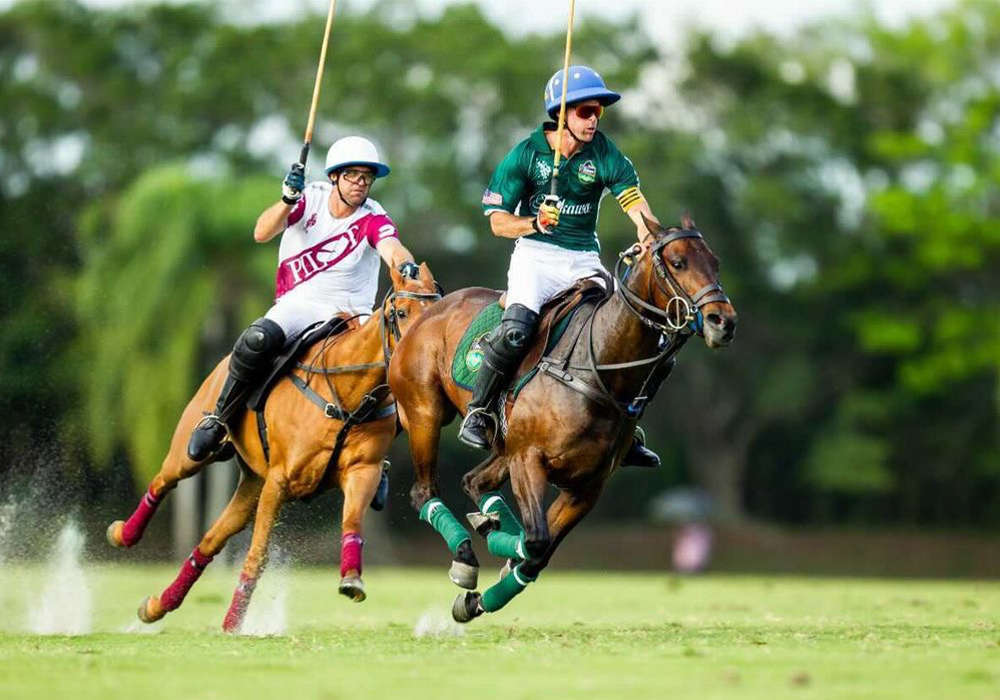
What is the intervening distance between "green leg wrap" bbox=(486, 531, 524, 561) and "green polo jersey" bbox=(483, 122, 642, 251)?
1.78 metres

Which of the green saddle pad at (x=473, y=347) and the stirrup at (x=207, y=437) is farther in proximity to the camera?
the stirrup at (x=207, y=437)

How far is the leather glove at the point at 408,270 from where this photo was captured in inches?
443

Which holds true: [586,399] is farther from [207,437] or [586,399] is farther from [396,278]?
[207,437]

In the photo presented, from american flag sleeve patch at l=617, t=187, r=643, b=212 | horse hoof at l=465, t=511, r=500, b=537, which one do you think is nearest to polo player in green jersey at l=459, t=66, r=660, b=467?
american flag sleeve patch at l=617, t=187, r=643, b=212

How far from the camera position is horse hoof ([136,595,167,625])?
11664 mm

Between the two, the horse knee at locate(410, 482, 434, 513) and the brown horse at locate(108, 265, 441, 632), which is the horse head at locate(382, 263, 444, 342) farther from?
the horse knee at locate(410, 482, 434, 513)

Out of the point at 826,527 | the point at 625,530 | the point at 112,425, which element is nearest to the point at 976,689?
the point at 112,425

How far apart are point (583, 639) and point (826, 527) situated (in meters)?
36.1

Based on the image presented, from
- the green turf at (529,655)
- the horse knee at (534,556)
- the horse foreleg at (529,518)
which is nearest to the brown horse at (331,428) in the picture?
the green turf at (529,655)

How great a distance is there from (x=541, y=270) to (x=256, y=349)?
2.13 m

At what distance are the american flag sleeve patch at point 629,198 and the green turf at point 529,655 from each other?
A: 2.53 metres

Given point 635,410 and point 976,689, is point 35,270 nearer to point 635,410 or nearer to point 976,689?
point 635,410

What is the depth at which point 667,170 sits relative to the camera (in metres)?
42.1

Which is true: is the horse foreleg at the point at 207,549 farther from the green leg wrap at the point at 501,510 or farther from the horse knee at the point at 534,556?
the horse knee at the point at 534,556
